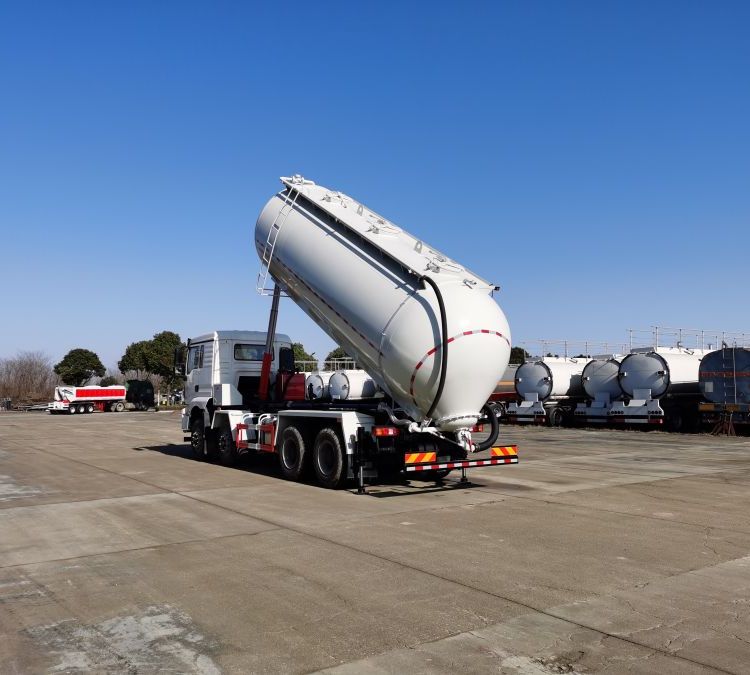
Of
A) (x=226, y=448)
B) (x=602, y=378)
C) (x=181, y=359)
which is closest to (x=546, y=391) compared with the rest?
(x=602, y=378)

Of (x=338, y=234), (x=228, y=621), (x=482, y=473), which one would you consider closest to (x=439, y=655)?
(x=228, y=621)

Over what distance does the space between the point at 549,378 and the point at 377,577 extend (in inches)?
1080

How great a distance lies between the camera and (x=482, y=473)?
15.1 meters

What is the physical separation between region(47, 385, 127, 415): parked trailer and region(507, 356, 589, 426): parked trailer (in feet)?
115

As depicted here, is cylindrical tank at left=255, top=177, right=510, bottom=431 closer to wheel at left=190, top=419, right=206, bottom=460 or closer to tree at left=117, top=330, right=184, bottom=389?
wheel at left=190, top=419, right=206, bottom=460

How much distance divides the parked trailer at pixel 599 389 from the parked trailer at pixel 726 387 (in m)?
3.84

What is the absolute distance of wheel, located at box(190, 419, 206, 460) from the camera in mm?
17625

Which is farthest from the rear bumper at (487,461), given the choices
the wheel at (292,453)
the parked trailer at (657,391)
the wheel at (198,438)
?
the parked trailer at (657,391)

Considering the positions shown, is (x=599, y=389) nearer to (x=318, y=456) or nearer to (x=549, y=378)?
(x=549, y=378)

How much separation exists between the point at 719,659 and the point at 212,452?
1400cm

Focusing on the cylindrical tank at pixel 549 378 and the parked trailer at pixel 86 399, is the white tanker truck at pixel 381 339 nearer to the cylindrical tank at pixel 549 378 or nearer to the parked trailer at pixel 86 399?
the cylindrical tank at pixel 549 378

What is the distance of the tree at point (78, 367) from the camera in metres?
78.5

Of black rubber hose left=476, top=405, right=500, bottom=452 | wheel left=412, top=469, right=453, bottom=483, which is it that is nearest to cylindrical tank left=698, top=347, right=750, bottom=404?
wheel left=412, top=469, right=453, bottom=483

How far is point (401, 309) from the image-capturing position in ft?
37.6
